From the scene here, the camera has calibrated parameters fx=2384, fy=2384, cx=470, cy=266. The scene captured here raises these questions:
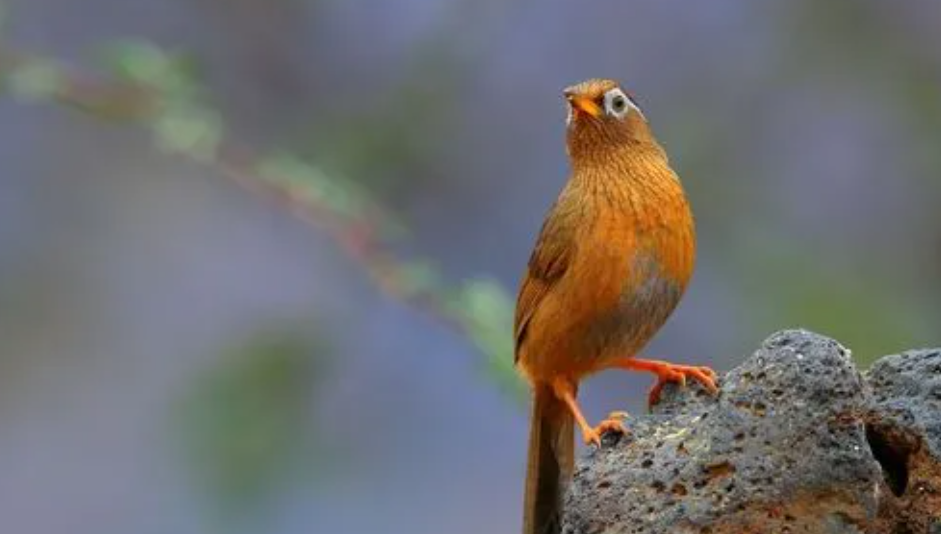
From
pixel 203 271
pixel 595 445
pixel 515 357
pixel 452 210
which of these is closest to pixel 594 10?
pixel 452 210

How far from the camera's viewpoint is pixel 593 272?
Result: 496 centimetres

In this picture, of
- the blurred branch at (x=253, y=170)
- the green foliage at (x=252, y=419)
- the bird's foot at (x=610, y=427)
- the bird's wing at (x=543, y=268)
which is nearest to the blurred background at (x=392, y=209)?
the green foliage at (x=252, y=419)

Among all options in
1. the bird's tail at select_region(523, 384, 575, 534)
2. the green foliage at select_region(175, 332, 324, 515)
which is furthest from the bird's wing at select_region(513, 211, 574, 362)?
the green foliage at select_region(175, 332, 324, 515)

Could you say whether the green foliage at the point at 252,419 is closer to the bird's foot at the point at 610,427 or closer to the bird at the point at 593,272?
the bird at the point at 593,272

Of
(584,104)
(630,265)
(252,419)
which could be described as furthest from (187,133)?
(252,419)

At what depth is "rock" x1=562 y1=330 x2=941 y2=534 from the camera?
3.51 meters

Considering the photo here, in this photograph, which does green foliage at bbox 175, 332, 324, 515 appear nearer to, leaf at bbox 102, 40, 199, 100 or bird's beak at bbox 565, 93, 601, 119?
leaf at bbox 102, 40, 199, 100

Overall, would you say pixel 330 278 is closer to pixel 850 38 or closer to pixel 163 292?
pixel 163 292

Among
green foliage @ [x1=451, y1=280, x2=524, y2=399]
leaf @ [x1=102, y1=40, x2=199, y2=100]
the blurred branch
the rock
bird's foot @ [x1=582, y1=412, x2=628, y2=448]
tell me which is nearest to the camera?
the rock

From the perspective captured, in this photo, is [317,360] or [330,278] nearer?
[317,360]

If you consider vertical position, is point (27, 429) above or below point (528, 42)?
below

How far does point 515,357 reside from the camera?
211 inches

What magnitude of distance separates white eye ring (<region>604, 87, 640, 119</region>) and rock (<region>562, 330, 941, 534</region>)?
1.54 m

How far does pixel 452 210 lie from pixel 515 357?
20.1 ft
